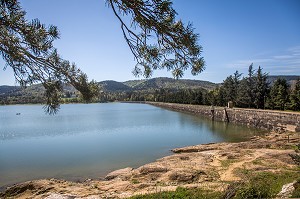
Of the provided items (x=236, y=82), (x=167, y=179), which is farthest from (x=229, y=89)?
(x=167, y=179)

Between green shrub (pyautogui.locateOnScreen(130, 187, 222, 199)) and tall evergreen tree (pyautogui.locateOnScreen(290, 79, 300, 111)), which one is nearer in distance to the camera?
green shrub (pyautogui.locateOnScreen(130, 187, 222, 199))

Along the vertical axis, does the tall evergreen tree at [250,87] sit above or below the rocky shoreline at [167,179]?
above

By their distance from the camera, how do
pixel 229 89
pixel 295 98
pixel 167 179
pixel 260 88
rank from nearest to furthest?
pixel 167 179, pixel 295 98, pixel 260 88, pixel 229 89

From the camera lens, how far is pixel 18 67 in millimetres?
5168

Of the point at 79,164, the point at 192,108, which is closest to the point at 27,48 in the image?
the point at 79,164

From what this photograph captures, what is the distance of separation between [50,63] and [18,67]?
0.67m

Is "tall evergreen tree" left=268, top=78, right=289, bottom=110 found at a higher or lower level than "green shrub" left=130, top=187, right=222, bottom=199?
higher


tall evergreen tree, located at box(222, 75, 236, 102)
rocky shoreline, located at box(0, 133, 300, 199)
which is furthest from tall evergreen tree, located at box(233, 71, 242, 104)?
rocky shoreline, located at box(0, 133, 300, 199)

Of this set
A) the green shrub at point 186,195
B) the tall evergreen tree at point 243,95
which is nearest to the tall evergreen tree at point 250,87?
the tall evergreen tree at point 243,95

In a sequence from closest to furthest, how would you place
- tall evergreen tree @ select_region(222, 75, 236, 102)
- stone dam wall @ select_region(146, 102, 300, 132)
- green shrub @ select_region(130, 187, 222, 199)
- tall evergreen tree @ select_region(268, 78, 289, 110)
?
green shrub @ select_region(130, 187, 222, 199) → stone dam wall @ select_region(146, 102, 300, 132) → tall evergreen tree @ select_region(268, 78, 289, 110) → tall evergreen tree @ select_region(222, 75, 236, 102)

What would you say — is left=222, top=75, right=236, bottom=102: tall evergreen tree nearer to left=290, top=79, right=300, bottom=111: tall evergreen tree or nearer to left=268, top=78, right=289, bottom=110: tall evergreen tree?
left=268, top=78, right=289, bottom=110: tall evergreen tree

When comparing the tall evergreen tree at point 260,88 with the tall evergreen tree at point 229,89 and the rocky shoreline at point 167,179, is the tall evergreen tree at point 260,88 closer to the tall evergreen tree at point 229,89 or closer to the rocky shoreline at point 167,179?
the tall evergreen tree at point 229,89

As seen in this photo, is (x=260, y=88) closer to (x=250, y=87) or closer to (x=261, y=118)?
(x=250, y=87)

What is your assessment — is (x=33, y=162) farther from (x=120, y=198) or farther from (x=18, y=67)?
(x=18, y=67)
